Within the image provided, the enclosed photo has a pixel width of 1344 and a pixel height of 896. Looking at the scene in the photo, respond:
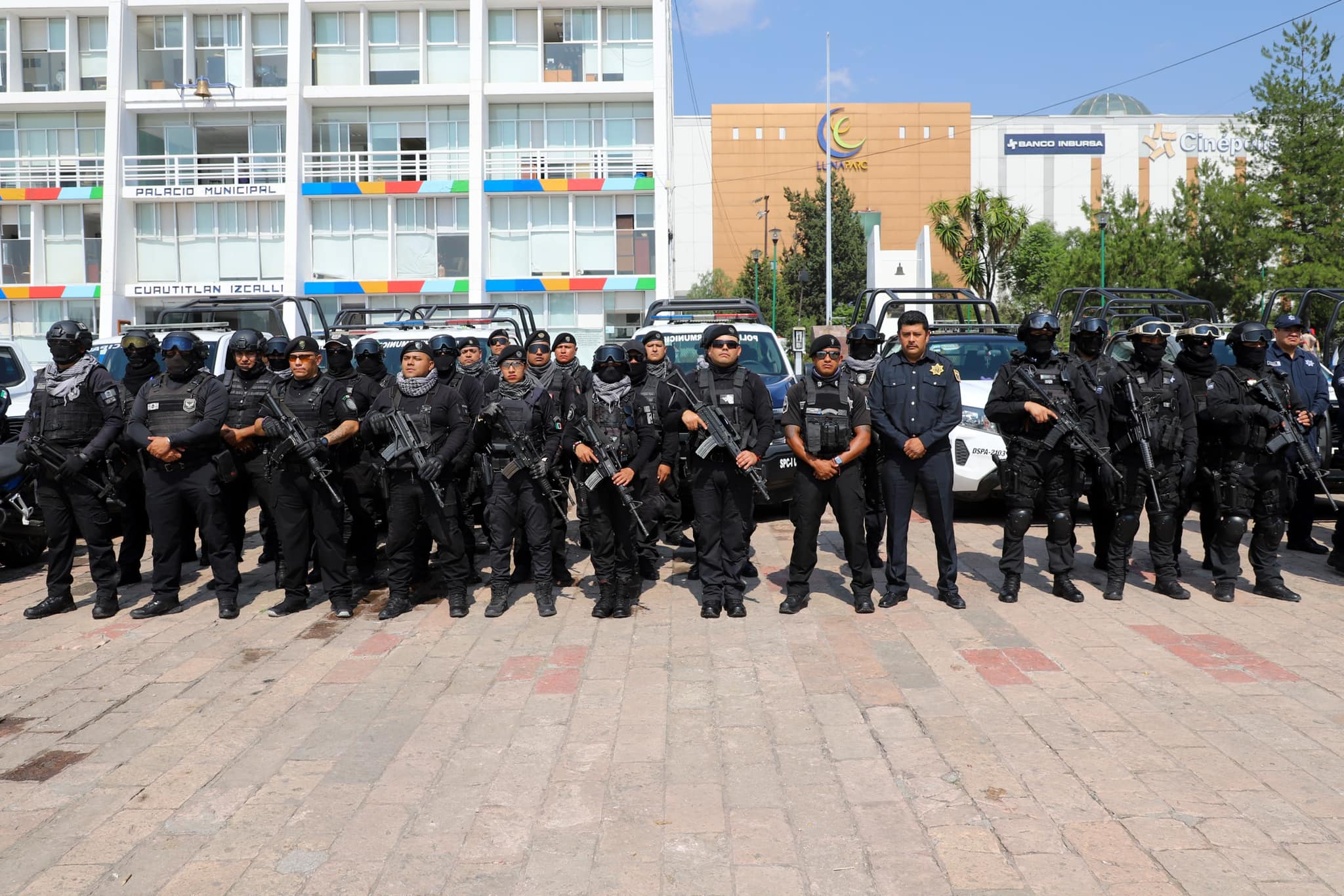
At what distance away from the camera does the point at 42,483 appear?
757cm

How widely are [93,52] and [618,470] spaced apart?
32419 mm

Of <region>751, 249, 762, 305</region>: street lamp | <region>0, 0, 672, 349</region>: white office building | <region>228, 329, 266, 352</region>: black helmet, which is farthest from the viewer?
<region>751, 249, 762, 305</region>: street lamp

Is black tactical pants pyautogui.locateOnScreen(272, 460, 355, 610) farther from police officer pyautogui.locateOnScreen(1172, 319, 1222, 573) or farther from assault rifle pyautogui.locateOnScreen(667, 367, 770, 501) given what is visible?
police officer pyautogui.locateOnScreen(1172, 319, 1222, 573)

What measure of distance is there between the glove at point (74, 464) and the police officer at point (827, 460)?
4809 mm

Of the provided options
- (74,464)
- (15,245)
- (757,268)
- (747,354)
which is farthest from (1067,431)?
(757,268)

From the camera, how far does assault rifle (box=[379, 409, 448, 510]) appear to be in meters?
7.18

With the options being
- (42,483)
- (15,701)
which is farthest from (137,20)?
(15,701)

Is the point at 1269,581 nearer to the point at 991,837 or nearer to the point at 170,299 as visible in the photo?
the point at 991,837

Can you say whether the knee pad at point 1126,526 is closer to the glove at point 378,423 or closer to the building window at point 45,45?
the glove at point 378,423

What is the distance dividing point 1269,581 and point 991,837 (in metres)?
4.61

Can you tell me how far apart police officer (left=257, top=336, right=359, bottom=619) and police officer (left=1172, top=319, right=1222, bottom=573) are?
5850 millimetres

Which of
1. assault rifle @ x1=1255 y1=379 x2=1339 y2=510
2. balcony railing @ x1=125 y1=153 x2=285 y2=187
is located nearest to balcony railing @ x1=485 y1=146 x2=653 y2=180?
balcony railing @ x1=125 y1=153 x2=285 y2=187

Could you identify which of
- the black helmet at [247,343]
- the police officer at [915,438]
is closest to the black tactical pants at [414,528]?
the black helmet at [247,343]

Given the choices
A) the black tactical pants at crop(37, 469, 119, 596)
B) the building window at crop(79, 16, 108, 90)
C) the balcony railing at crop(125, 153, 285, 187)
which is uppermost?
the building window at crop(79, 16, 108, 90)
